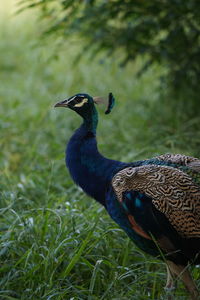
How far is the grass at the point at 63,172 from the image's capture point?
2.77 metres

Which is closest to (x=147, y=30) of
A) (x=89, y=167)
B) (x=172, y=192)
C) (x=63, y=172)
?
(x=63, y=172)

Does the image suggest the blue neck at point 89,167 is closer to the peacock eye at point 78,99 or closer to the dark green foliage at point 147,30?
the peacock eye at point 78,99

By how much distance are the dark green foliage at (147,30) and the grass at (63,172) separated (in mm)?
244

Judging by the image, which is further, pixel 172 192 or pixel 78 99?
pixel 78 99

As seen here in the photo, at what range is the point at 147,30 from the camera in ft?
15.9

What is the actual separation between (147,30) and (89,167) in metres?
2.38

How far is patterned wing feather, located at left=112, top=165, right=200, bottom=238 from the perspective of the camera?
2549mm

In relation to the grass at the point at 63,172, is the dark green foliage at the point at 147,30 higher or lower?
higher

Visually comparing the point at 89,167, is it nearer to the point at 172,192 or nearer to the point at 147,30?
the point at 172,192

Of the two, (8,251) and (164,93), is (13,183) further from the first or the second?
(164,93)

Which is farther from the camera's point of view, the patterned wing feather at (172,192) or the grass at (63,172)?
the grass at (63,172)

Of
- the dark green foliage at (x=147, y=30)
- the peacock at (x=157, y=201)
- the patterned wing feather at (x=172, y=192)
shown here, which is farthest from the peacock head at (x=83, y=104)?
the dark green foliage at (x=147, y=30)

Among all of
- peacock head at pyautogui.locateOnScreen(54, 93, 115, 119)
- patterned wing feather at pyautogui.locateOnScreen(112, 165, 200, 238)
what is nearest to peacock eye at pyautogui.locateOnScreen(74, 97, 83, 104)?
peacock head at pyautogui.locateOnScreen(54, 93, 115, 119)

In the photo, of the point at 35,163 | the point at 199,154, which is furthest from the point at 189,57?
the point at 35,163
